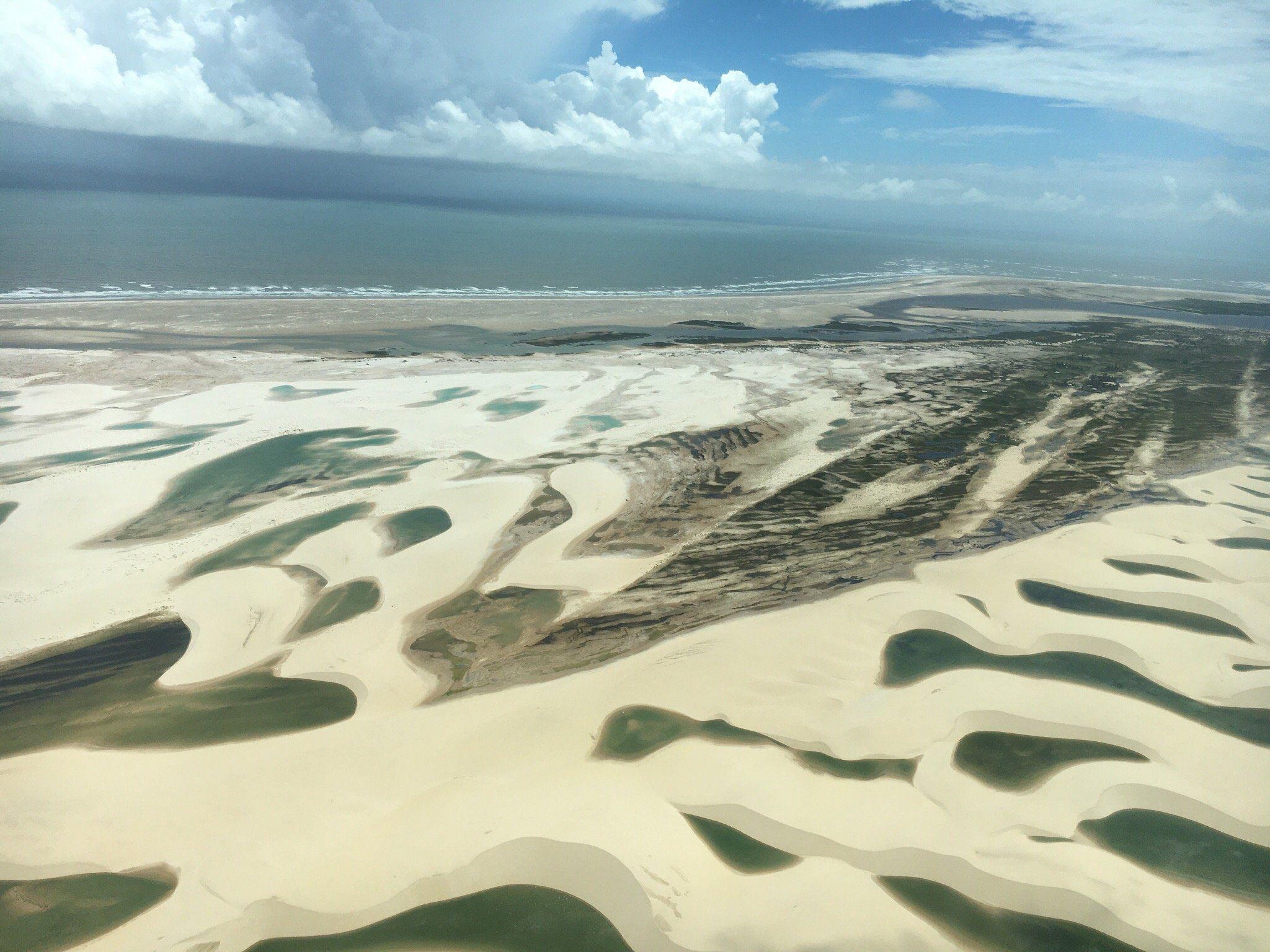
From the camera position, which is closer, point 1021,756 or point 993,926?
point 993,926

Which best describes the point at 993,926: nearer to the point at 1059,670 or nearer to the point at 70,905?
the point at 1059,670

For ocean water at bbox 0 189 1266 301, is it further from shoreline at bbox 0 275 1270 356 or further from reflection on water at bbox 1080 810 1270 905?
reflection on water at bbox 1080 810 1270 905

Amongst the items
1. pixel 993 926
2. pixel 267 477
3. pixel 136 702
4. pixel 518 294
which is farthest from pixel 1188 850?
pixel 518 294

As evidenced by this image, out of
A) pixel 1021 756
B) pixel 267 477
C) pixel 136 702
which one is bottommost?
pixel 1021 756

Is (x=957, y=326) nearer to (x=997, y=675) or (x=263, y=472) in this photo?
(x=997, y=675)

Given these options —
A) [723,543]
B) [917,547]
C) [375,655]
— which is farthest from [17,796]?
[917,547]

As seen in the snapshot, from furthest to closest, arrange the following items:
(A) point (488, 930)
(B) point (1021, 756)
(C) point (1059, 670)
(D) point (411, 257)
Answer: (D) point (411, 257), (C) point (1059, 670), (B) point (1021, 756), (A) point (488, 930)

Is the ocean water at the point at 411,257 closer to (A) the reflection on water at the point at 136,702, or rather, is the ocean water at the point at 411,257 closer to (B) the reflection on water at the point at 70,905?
(A) the reflection on water at the point at 136,702
